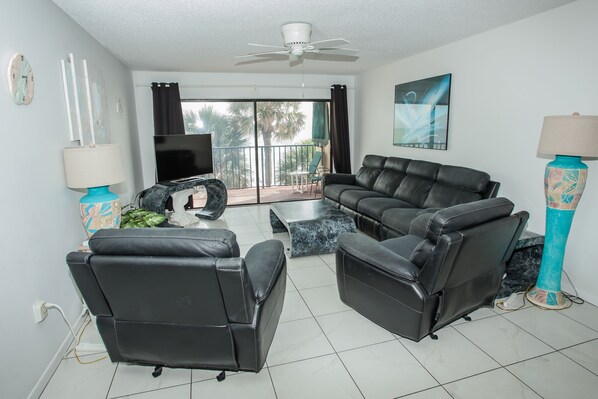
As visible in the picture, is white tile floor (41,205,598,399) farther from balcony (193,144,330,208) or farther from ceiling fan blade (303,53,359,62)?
balcony (193,144,330,208)

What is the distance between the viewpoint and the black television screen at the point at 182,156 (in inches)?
195

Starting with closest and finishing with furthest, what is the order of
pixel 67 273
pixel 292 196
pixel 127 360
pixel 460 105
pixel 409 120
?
pixel 127 360
pixel 67 273
pixel 460 105
pixel 409 120
pixel 292 196

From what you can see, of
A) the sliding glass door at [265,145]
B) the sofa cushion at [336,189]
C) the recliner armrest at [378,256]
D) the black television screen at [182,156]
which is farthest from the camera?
the sliding glass door at [265,145]

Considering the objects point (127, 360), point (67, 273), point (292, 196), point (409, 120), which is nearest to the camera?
point (127, 360)

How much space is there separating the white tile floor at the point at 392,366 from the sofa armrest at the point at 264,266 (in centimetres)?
55

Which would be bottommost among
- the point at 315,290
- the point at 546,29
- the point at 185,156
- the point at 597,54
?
the point at 315,290

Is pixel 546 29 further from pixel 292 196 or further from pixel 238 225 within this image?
pixel 292 196

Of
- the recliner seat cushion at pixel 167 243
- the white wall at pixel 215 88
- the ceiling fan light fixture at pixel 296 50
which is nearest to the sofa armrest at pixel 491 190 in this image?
the ceiling fan light fixture at pixel 296 50

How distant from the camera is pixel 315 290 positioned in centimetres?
304

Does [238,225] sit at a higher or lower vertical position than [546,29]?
lower

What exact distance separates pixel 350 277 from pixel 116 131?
337 cm

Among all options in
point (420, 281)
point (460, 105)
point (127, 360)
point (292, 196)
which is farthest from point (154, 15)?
point (292, 196)

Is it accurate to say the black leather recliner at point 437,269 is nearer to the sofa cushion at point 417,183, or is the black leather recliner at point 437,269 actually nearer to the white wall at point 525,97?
the white wall at point 525,97

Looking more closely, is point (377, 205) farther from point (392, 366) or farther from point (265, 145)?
point (265, 145)
